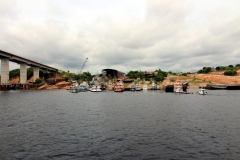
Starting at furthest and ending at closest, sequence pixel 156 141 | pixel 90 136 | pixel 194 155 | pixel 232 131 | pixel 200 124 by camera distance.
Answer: pixel 200 124, pixel 232 131, pixel 90 136, pixel 156 141, pixel 194 155

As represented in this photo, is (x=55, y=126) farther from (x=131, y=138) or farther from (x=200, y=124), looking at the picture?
(x=200, y=124)

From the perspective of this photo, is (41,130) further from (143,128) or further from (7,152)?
(143,128)

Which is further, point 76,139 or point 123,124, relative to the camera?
point 123,124

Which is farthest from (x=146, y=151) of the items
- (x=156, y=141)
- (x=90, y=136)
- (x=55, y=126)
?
(x=55, y=126)

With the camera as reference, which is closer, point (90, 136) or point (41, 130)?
point (90, 136)

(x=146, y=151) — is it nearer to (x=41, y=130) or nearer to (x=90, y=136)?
(x=90, y=136)

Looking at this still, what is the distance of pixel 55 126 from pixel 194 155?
109 ft

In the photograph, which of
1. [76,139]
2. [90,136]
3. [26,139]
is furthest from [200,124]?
[26,139]

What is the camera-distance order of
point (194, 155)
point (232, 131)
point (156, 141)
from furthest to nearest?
point (232, 131) → point (156, 141) → point (194, 155)

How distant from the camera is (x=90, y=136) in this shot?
4019 centimetres

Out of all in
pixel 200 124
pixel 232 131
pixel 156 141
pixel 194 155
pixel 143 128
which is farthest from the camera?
pixel 200 124

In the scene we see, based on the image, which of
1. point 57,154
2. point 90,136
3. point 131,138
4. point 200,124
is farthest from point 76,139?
point 200,124

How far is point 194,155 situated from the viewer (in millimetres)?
29953

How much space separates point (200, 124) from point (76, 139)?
31355mm
